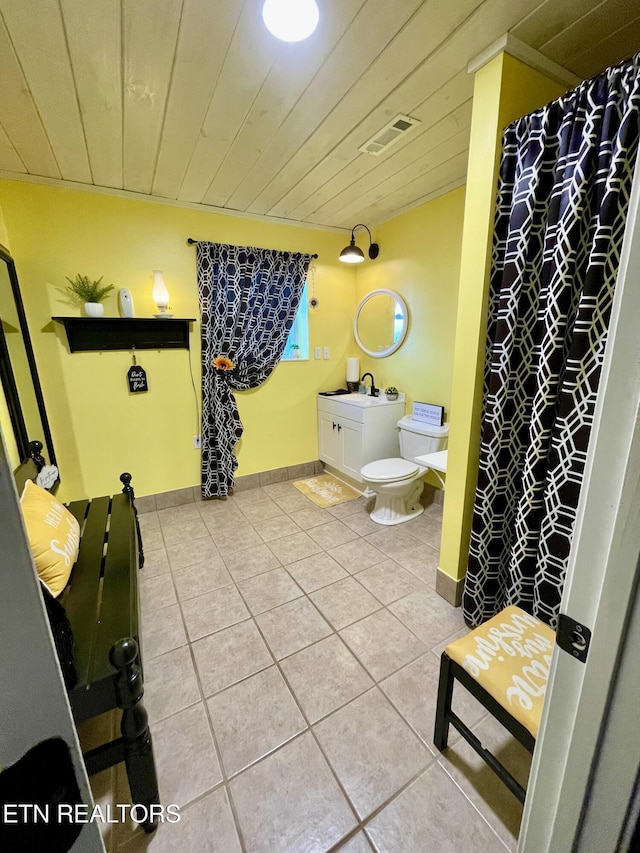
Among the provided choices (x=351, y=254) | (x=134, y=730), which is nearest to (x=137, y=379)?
(x=351, y=254)

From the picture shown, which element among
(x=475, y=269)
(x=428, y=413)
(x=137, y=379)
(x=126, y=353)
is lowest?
(x=428, y=413)

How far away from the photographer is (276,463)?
3398mm

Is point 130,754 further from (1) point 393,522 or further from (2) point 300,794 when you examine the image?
(1) point 393,522

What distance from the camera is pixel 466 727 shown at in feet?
3.69

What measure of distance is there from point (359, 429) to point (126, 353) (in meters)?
1.91

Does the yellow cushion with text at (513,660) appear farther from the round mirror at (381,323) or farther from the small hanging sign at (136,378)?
the small hanging sign at (136,378)

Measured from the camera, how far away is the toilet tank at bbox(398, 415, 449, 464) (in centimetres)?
258

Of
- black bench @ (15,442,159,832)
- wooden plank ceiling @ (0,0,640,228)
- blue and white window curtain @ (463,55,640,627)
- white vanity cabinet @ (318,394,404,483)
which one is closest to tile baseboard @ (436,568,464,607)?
blue and white window curtain @ (463,55,640,627)

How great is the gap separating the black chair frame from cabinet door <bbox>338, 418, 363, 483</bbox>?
1.87 meters

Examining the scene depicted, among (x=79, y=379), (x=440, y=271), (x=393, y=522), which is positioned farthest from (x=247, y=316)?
(x=393, y=522)

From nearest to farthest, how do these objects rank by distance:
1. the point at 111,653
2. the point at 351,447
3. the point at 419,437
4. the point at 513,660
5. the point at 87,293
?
the point at 111,653 < the point at 513,660 < the point at 87,293 < the point at 419,437 < the point at 351,447

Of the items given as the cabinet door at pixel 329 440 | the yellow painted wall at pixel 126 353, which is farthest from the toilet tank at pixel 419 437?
the yellow painted wall at pixel 126 353

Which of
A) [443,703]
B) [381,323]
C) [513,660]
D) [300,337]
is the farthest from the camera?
[300,337]

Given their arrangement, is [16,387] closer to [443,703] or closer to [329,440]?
[329,440]
